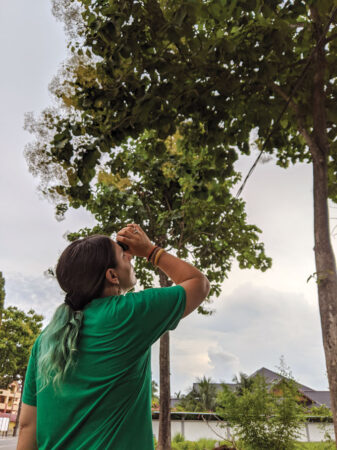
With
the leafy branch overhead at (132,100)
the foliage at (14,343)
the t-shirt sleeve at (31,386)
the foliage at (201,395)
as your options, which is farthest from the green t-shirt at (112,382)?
the foliage at (201,395)

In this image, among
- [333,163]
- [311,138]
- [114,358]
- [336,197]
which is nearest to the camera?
[114,358]

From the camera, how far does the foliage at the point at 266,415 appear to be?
23.2 feet

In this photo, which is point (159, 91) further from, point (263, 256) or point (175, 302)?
point (263, 256)

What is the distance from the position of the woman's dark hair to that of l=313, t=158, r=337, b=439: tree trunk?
2.75 metres

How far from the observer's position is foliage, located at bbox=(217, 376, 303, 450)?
7066mm

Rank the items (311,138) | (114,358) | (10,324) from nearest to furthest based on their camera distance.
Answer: (114,358) → (311,138) → (10,324)

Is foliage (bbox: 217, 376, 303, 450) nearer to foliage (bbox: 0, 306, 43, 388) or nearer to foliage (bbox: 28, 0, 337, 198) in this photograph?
foliage (bbox: 28, 0, 337, 198)

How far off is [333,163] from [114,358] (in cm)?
514

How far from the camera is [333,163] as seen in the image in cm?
540

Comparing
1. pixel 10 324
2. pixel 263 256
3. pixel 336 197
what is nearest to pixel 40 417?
pixel 336 197

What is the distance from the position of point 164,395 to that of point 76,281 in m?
9.31

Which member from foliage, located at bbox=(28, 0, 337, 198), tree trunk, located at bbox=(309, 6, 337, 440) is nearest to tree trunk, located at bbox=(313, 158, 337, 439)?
tree trunk, located at bbox=(309, 6, 337, 440)

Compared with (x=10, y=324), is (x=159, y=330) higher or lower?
lower

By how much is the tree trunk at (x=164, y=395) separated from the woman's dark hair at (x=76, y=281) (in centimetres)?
793
